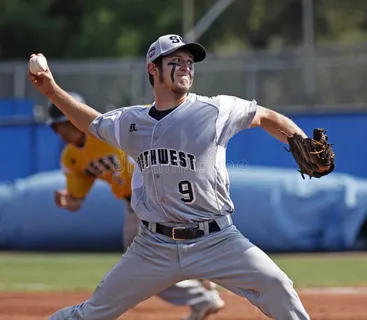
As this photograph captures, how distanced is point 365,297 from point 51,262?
618 centimetres

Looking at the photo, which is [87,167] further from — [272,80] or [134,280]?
[272,80]

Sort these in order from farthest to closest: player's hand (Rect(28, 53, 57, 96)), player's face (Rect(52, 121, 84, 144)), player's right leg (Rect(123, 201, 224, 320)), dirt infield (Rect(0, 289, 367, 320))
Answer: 1. dirt infield (Rect(0, 289, 367, 320))
2. player's face (Rect(52, 121, 84, 144))
3. player's right leg (Rect(123, 201, 224, 320))
4. player's hand (Rect(28, 53, 57, 96))

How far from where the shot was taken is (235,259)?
5121 mm

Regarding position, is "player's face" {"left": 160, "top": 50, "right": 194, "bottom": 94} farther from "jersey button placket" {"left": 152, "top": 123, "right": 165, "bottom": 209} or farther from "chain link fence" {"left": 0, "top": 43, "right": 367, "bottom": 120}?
"chain link fence" {"left": 0, "top": 43, "right": 367, "bottom": 120}

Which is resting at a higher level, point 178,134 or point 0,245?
point 178,134

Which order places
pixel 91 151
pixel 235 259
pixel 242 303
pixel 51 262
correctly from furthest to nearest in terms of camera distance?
pixel 51 262 → pixel 242 303 → pixel 91 151 → pixel 235 259

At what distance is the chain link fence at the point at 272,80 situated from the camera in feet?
55.9

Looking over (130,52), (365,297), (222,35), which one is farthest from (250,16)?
(365,297)

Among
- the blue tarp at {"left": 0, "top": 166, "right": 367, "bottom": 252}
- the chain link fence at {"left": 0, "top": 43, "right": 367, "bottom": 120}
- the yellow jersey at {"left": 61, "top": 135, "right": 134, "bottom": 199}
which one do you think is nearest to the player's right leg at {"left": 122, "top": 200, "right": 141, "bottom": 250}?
the yellow jersey at {"left": 61, "top": 135, "right": 134, "bottom": 199}

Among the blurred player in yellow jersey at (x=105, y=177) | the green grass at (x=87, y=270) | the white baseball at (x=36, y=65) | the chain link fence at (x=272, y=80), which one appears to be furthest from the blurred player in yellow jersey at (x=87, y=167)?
the chain link fence at (x=272, y=80)

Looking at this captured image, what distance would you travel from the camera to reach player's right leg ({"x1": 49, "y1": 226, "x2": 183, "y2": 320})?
5.21 metres

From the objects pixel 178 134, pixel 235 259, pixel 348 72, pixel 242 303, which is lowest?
pixel 242 303

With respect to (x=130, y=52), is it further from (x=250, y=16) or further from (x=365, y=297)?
(x=365, y=297)

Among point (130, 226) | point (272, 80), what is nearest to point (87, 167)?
point (130, 226)
